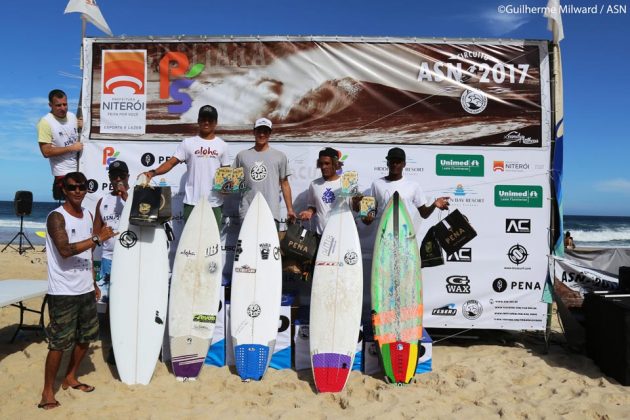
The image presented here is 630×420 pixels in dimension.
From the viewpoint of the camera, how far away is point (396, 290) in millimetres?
3904

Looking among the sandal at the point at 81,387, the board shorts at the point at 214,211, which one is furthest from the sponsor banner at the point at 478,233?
the sandal at the point at 81,387

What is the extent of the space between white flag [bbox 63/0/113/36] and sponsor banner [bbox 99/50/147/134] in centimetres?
30

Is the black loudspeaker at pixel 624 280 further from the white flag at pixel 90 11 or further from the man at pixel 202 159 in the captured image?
the white flag at pixel 90 11

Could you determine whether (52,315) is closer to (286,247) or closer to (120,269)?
(120,269)

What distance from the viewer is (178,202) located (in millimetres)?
4688

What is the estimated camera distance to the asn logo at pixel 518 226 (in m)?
4.45

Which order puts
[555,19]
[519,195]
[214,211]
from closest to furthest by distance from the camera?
1. [214,211]
2. [555,19]
3. [519,195]

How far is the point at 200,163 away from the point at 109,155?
1365 mm

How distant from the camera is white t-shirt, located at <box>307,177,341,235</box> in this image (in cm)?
405

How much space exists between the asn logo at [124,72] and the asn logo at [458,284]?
3749 mm

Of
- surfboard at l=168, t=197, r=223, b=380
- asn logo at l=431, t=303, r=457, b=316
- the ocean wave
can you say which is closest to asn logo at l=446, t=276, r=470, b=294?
asn logo at l=431, t=303, r=457, b=316

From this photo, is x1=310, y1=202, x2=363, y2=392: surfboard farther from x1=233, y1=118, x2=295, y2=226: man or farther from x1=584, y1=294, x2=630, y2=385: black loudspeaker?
x1=584, y1=294, x2=630, y2=385: black loudspeaker

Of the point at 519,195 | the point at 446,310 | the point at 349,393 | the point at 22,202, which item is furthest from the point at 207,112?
the point at 22,202

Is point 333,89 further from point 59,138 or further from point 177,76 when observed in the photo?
point 59,138
